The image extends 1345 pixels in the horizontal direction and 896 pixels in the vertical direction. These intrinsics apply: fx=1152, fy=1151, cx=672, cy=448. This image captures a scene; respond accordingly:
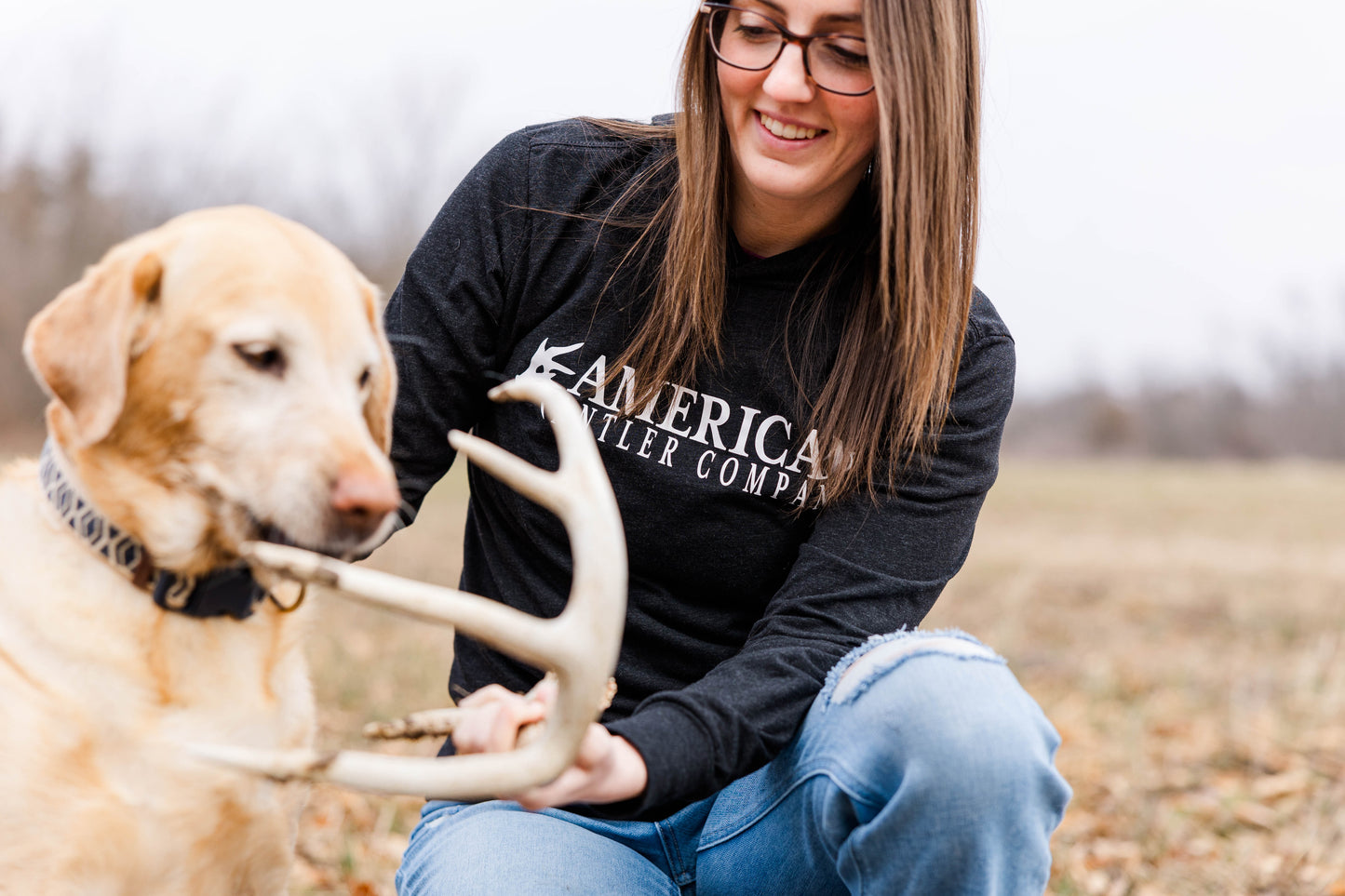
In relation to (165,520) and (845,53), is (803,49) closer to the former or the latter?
(845,53)

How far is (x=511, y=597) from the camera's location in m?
2.29

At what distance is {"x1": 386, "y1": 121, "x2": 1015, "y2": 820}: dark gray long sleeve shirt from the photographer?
7.34 ft

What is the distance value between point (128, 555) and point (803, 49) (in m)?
1.41

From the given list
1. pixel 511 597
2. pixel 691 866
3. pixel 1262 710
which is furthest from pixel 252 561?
pixel 1262 710

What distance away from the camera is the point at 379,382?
1.83 meters

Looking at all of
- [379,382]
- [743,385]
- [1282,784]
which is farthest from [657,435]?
[1282,784]

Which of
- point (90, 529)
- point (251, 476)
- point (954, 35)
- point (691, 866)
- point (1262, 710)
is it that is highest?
point (954, 35)

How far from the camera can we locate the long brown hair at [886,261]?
6.86 feet

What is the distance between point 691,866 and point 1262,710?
367cm

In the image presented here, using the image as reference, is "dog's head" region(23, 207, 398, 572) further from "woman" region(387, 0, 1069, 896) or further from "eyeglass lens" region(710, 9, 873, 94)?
"eyeglass lens" region(710, 9, 873, 94)

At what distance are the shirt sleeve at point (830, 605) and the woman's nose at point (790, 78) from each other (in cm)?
64

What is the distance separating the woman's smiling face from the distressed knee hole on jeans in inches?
34.0

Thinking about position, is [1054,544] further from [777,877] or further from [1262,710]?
[777,877]

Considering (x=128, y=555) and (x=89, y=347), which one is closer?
(x=89, y=347)
